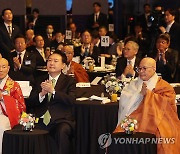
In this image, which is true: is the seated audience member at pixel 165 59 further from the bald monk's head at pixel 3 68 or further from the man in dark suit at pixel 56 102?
the bald monk's head at pixel 3 68

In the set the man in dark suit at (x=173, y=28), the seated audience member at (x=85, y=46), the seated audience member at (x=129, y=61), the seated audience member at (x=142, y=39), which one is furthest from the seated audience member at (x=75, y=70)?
the seated audience member at (x=142, y=39)

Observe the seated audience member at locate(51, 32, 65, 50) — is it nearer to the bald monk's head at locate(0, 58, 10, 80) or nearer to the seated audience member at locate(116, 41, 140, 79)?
the seated audience member at locate(116, 41, 140, 79)

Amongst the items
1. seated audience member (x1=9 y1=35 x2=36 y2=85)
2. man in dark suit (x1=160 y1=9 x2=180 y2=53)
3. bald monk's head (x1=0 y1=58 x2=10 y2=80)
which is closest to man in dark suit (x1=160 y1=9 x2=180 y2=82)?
man in dark suit (x1=160 y1=9 x2=180 y2=53)

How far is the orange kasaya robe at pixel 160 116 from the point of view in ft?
24.4

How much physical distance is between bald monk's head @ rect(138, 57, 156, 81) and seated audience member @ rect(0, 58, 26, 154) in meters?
1.31

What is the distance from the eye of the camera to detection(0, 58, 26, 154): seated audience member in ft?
25.6

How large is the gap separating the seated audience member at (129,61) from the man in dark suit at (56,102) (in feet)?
5.04

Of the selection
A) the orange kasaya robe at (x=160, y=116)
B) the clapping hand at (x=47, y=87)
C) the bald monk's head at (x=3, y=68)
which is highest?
the bald monk's head at (x=3, y=68)

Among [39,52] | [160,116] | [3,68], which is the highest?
[3,68]

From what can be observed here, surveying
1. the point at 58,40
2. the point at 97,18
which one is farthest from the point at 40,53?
the point at 97,18

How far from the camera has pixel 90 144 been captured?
8.11 meters

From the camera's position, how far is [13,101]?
782cm

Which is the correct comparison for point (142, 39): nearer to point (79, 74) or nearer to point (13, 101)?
point (79, 74)

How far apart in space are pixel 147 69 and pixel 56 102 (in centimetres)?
103
